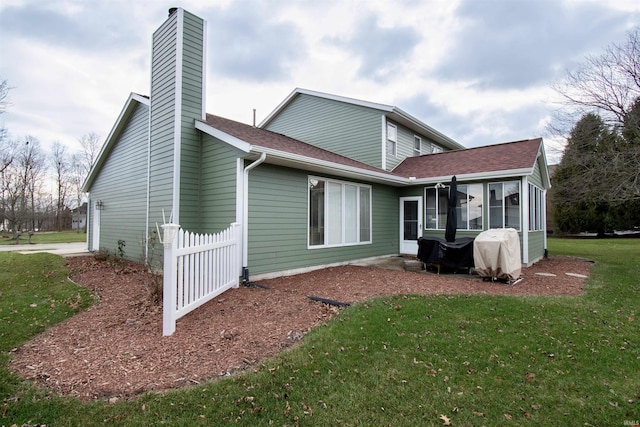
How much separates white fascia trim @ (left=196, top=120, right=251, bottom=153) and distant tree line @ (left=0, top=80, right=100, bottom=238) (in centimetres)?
1971

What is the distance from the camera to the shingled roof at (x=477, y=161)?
9.80m

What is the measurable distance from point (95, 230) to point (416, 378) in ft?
43.7

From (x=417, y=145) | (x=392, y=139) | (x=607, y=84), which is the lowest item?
(x=392, y=139)

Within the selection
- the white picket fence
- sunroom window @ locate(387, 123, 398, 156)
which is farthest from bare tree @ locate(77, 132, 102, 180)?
the white picket fence

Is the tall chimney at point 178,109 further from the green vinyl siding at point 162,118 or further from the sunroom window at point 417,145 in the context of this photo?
the sunroom window at point 417,145

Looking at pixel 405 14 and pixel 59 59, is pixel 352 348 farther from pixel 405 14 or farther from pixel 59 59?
pixel 59 59

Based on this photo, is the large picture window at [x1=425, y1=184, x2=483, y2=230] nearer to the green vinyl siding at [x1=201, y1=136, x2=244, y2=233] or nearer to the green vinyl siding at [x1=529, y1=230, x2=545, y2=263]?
the green vinyl siding at [x1=529, y1=230, x2=545, y2=263]

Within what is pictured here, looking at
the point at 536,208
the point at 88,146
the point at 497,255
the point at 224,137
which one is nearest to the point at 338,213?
the point at 224,137

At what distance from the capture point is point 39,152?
27.2 m

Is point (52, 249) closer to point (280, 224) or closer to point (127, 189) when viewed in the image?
point (127, 189)

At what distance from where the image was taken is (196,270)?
187 inches

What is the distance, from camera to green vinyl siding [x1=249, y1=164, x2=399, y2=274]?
689cm

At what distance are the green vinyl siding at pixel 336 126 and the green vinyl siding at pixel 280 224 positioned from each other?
199 inches

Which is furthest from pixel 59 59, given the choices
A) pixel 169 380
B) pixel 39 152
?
pixel 39 152
